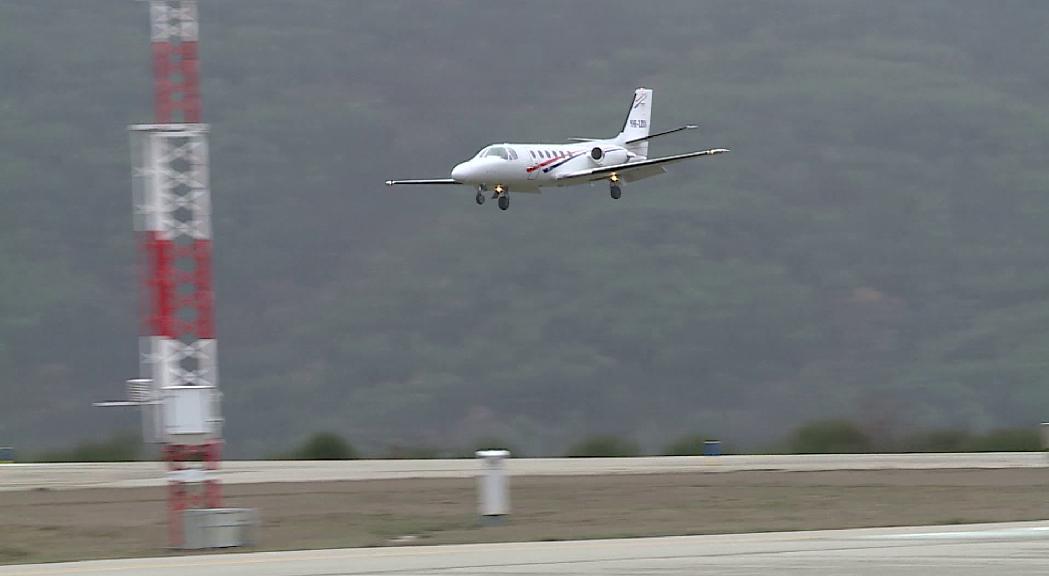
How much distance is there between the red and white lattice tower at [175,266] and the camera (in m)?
19.0

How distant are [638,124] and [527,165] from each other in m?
7.78

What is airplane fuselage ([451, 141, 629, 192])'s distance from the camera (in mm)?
45000

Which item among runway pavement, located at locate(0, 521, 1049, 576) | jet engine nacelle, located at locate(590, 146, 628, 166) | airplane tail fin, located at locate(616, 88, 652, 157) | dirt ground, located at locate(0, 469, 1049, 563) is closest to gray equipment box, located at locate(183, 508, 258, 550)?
dirt ground, located at locate(0, 469, 1049, 563)

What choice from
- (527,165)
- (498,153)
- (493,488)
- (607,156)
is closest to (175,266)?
(493,488)

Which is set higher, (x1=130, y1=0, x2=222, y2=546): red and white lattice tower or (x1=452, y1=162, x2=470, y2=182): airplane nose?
(x1=452, y1=162, x2=470, y2=182): airplane nose

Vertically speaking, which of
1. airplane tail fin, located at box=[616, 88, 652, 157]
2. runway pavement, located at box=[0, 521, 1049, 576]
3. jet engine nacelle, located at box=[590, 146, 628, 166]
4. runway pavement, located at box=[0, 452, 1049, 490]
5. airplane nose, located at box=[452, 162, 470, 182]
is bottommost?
runway pavement, located at box=[0, 452, 1049, 490]

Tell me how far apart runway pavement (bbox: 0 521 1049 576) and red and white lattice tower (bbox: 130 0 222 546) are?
205 centimetres

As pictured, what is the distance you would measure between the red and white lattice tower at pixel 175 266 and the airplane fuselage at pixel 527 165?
24716 mm

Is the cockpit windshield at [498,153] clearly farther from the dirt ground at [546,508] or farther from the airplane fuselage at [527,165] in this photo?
the dirt ground at [546,508]

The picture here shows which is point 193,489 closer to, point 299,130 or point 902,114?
point 299,130

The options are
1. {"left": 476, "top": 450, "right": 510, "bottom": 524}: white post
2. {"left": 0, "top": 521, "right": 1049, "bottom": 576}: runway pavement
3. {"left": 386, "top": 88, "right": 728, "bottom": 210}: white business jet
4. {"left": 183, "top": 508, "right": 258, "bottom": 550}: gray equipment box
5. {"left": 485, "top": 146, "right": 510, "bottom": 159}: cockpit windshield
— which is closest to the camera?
{"left": 0, "top": 521, "right": 1049, "bottom": 576}: runway pavement

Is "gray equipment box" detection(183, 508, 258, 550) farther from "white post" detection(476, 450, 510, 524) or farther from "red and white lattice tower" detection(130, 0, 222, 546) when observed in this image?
"white post" detection(476, 450, 510, 524)

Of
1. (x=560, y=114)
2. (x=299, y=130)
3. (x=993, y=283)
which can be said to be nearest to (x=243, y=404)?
(x=299, y=130)

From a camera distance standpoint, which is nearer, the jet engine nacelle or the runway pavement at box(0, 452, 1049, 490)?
the runway pavement at box(0, 452, 1049, 490)
